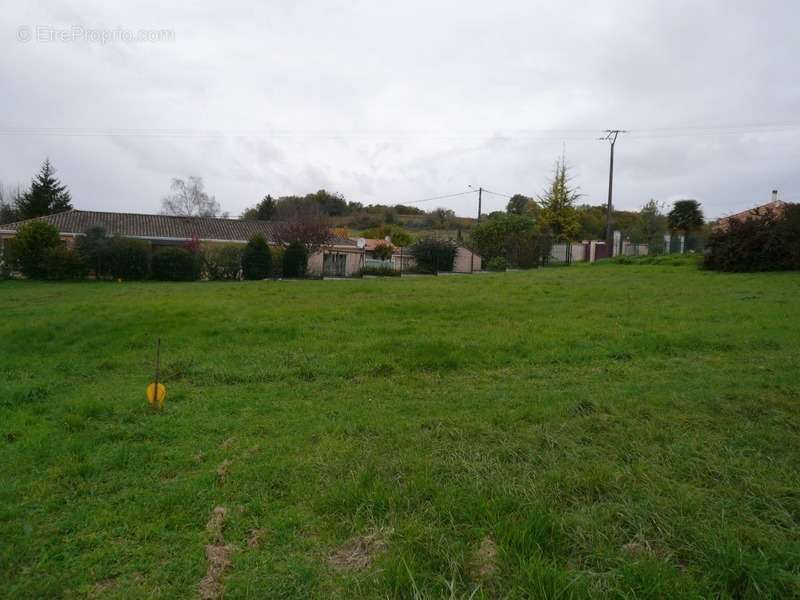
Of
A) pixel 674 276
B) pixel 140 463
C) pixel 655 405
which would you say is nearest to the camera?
pixel 140 463

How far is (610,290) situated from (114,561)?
43.9ft

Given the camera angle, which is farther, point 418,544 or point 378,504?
point 378,504

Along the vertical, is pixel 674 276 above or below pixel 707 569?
above

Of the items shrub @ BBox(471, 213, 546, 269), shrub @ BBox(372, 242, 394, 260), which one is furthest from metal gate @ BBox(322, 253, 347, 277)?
shrub @ BBox(471, 213, 546, 269)

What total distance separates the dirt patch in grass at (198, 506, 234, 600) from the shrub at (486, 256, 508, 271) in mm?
29020

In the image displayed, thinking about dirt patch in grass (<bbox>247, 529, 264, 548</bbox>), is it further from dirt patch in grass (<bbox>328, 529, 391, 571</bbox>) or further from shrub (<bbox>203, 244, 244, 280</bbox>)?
shrub (<bbox>203, 244, 244, 280</bbox>)

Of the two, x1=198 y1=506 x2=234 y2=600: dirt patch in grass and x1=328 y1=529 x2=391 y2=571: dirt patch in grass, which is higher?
x1=328 y1=529 x2=391 y2=571: dirt patch in grass

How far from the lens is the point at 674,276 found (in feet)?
59.8

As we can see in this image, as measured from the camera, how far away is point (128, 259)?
82.8 feet

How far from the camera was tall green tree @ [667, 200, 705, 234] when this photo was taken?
128 ft

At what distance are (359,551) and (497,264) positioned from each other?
29.3 meters

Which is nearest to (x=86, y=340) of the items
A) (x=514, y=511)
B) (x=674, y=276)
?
(x=514, y=511)

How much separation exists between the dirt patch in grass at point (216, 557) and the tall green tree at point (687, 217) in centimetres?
4285

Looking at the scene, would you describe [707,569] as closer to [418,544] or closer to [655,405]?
[418,544]
